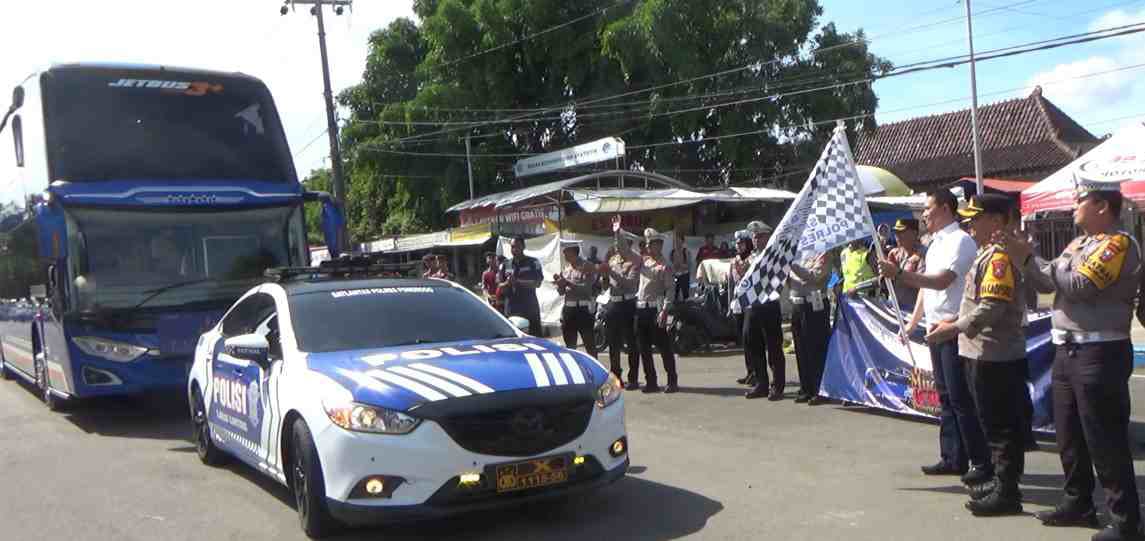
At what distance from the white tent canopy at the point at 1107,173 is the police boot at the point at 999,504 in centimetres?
821

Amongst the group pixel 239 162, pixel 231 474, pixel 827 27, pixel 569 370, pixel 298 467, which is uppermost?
pixel 827 27

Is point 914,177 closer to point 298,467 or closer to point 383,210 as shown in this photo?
point 383,210

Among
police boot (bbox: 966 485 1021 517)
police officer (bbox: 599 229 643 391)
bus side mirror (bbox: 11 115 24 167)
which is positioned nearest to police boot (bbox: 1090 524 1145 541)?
police boot (bbox: 966 485 1021 517)

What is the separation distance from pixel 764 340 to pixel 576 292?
258 centimetres

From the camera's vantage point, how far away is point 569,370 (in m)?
6.11

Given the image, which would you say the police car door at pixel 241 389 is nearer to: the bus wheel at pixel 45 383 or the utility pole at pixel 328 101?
the bus wheel at pixel 45 383

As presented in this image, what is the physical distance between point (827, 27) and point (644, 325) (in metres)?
24.6

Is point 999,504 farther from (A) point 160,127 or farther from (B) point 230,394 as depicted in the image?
(A) point 160,127

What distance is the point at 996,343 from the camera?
5.65 meters

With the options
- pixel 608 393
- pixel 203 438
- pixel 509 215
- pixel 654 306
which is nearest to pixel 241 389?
pixel 203 438

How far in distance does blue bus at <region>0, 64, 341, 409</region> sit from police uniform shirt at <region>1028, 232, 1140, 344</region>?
27.0ft

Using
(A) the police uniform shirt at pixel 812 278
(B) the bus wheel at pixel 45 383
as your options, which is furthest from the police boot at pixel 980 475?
(B) the bus wheel at pixel 45 383

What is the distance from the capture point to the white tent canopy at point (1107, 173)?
13.0 meters

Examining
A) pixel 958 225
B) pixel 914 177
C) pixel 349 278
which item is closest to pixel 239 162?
pixel 349 278
